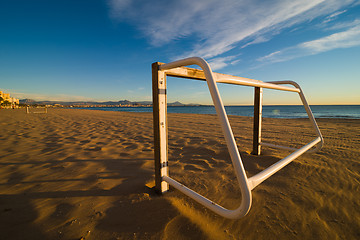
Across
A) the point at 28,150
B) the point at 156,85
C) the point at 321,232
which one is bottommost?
the point at 321,232

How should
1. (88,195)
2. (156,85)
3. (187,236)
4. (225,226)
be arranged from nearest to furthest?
(187,236), (225,226), (156,85), (88,195)

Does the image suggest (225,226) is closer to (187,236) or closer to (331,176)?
(187,236)

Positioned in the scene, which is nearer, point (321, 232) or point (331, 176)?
point (321, 232)

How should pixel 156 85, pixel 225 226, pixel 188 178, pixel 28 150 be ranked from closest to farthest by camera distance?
pixel 225 226 < pixel 156 85 < pixel 188 178 < pixel 28 150

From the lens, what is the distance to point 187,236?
1.15 metres

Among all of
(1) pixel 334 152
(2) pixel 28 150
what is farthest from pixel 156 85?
(1) pixel 334 152

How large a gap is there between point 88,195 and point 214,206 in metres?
1.45

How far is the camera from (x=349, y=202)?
158 centimetres

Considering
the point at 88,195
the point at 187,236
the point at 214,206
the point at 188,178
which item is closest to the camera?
the point at 214,206

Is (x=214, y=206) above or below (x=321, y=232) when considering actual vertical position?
above

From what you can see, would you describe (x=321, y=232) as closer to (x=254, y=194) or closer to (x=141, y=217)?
(x=254, y=194)

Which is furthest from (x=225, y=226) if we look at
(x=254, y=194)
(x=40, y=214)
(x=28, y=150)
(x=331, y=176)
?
(x=28, y=150)

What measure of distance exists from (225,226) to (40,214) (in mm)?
1701

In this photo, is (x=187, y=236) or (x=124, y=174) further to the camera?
(x=124, y=174)
